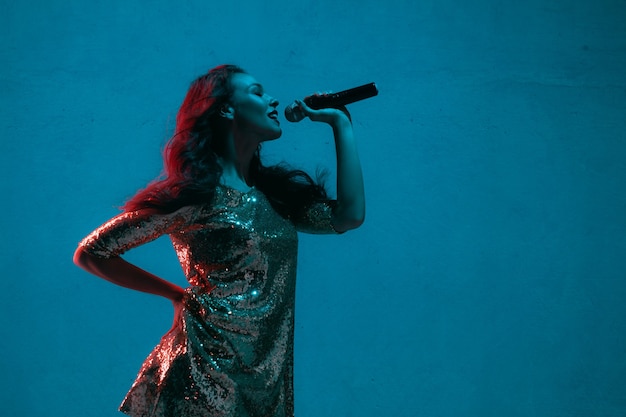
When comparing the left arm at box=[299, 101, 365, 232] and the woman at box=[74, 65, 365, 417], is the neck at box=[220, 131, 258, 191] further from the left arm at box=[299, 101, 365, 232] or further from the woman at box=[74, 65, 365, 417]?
the left arm at box=[299, 101, 365, 232]

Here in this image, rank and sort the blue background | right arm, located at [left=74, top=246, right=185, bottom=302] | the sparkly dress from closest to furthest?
the sparkly dress < right arm, located at [left=74, top=246, right=185, bottom=302] < the blue background

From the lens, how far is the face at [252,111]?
1439 millimetres

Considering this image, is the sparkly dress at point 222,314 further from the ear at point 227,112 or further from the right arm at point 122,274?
the ear at point 227,112

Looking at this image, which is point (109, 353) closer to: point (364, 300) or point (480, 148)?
point (364, 300)

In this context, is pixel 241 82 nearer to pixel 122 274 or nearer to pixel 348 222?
pixel 348 222

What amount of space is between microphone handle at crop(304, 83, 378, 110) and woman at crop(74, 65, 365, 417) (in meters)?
0.02

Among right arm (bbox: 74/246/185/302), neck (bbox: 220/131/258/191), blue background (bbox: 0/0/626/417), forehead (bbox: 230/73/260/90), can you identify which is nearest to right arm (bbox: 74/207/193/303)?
right arm (bbox: 74/246/185/302)

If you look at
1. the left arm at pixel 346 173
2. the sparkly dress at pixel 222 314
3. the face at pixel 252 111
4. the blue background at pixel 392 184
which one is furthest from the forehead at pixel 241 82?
the blue background at pixel 392 184

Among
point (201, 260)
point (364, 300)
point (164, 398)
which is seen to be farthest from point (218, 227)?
point (364, 300)

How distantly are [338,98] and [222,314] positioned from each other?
509 mm

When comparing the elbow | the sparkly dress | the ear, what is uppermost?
the ear

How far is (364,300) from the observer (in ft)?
7.39

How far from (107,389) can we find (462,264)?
119cm

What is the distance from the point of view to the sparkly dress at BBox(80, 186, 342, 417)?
1.29m
